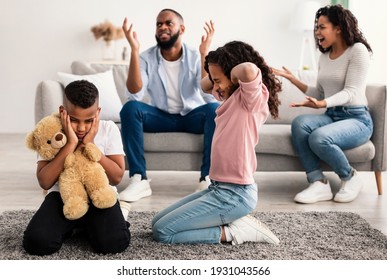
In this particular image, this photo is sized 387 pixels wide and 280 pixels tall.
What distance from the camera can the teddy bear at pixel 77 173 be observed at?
2.17 meters

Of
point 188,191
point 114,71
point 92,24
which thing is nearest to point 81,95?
point 188,191

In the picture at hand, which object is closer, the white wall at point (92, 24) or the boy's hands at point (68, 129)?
the boy's hands at point (68, 129)

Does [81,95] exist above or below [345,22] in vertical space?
below

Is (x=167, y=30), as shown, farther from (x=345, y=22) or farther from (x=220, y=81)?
(x=220, y=81)

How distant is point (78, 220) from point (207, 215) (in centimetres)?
48

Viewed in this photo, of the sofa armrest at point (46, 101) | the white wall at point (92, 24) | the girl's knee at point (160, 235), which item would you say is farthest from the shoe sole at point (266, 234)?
the white wall at point (92, 24)

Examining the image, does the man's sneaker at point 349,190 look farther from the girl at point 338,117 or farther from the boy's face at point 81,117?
the boy's face at point 81,117

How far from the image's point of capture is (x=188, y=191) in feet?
11.5

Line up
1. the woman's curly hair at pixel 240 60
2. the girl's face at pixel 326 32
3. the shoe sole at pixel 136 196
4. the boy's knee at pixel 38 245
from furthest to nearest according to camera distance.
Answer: the girl's face at pixel 326 32 → the shoe sole at pixel 136 196 → the woman's curly hair at pixel 240 60 → the boy's knee at pixel 38 245

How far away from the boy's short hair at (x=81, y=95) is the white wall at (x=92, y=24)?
4.11 meters

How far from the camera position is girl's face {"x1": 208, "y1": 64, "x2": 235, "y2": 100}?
7.48 ft

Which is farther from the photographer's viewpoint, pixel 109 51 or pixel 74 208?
pixel 109 51

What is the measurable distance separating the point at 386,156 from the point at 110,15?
11.8ft

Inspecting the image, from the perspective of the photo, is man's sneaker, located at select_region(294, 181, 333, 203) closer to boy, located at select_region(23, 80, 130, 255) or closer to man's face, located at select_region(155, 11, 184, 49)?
man's face, located at select_region(155, 11, 184, 49)
